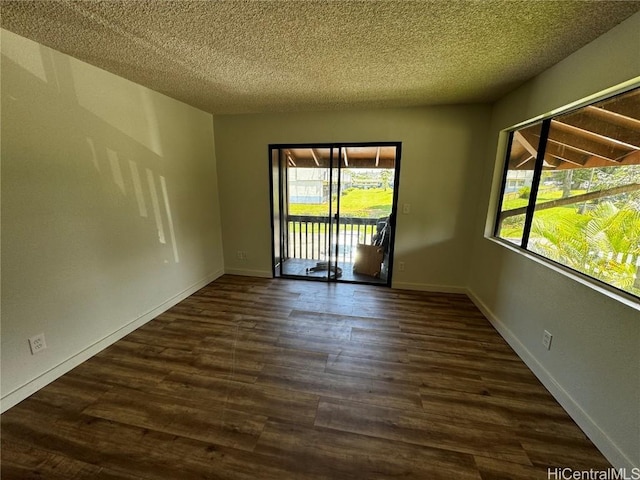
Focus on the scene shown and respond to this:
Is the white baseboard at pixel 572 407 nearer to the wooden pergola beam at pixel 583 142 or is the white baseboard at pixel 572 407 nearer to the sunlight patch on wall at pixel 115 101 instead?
the wooden pergola beam at pixel 583 142

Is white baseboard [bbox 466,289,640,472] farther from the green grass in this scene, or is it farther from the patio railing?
the patio railing

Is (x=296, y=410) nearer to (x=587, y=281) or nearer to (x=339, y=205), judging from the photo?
(x=587, y=281)

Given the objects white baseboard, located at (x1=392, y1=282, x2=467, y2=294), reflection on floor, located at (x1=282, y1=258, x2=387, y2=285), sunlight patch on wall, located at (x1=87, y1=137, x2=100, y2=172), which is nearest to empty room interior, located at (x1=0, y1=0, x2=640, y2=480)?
sunlight patch on wall, located at (x1=87, y1=137, x2=100, y2=172)

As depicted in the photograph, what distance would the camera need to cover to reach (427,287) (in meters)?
3.40

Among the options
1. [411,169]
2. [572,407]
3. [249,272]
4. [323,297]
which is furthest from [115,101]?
[572,407]

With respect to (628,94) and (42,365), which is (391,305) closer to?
(628,94)

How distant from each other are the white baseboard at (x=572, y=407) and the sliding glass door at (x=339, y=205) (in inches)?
61.8

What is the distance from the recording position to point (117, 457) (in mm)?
1317

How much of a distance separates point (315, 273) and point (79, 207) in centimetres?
293

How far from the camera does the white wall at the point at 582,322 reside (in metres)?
1.26

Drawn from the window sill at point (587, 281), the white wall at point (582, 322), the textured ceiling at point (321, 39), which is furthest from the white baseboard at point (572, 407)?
the textured ceiling at point (321, 39)

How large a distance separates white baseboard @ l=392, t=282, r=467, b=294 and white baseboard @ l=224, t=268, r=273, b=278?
1.83 m

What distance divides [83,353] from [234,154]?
266cm

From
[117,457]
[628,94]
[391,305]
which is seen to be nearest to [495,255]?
[391,305]
